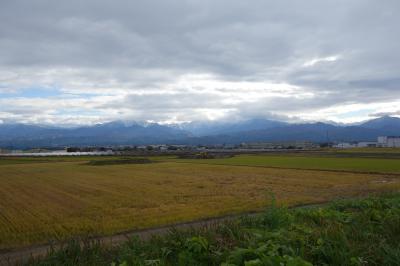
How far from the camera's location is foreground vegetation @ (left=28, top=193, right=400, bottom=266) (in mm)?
6555

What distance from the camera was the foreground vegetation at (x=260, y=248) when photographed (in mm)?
6555

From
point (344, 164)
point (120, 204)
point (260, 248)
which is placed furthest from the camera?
point (344, 164)

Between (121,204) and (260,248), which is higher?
(260,248)

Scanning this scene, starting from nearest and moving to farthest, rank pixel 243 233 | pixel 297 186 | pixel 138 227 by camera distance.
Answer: pixel 243 233
pixel 138 227
pixel 297 186

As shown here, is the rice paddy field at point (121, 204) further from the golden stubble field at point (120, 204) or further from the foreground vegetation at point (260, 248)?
the foreground vegetation at point (260, 248)

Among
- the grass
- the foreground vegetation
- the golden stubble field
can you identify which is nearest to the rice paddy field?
the golden stubble field

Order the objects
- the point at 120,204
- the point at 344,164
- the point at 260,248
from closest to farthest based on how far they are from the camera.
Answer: the point at 260,248 → the point at 120,204 → the point at 344,164

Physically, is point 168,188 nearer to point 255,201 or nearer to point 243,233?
point 255,201

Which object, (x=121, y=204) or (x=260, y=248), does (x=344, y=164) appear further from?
(x=260, y=248)

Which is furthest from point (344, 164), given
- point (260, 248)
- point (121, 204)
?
point (260, 248)

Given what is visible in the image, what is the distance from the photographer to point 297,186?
35344 mm

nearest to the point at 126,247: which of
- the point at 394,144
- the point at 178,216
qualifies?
the point at 178,216

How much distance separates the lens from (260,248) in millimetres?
6660

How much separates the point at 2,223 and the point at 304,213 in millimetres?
15313
